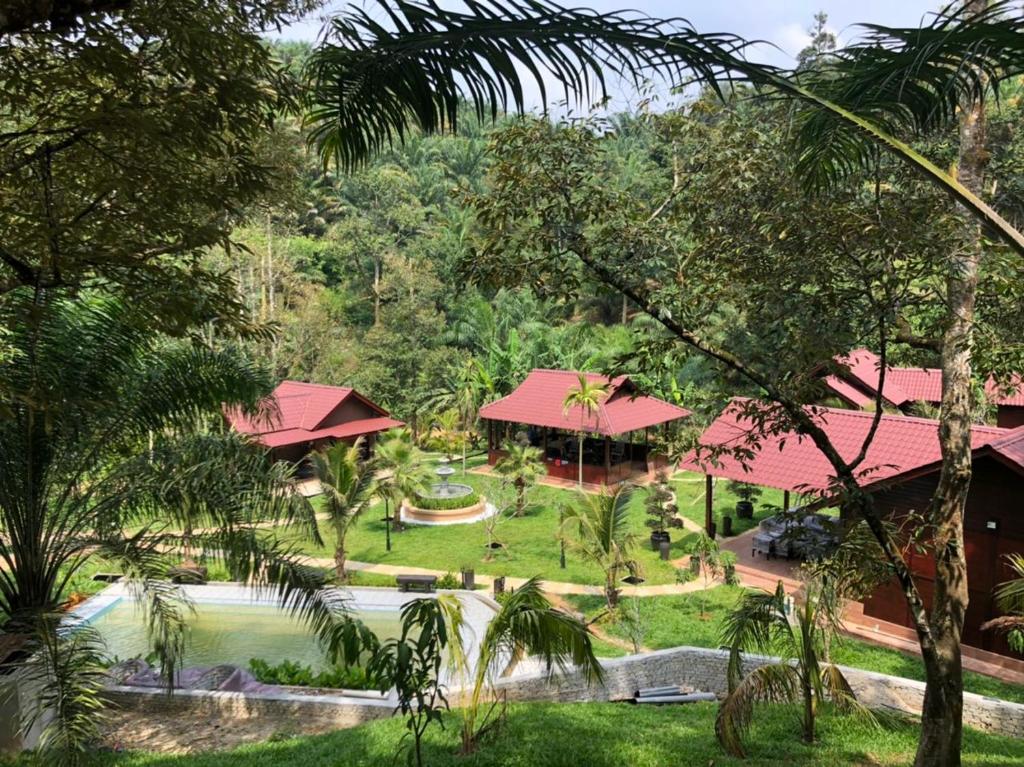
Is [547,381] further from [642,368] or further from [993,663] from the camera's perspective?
[642,368]

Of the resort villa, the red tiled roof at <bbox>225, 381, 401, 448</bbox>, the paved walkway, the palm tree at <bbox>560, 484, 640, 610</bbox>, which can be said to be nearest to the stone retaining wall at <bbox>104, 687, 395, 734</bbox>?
the paved walkway

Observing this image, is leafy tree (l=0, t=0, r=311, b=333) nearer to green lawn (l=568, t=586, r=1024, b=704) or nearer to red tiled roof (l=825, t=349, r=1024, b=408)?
green lawn (l=568, t=586, r=1024, b=704)

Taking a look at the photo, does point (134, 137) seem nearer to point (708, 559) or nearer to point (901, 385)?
point (708, 559)

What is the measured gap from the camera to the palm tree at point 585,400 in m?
19.1

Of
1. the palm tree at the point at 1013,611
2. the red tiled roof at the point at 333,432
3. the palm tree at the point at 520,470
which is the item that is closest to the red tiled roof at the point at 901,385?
the palm tree at the point at 520,470

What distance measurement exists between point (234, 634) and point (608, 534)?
258 inches

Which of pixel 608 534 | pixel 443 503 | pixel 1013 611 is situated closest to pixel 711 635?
pixel 608 534

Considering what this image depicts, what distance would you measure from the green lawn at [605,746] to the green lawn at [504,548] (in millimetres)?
5814

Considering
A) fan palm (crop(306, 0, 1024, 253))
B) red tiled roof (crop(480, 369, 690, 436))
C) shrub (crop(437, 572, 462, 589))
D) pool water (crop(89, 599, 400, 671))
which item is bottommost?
pool water (crop(89, 599, 400, 671))

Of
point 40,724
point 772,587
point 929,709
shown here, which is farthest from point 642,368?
point 772,587

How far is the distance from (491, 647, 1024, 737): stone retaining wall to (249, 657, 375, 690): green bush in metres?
2.02

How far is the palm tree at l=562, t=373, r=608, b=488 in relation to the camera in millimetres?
19125

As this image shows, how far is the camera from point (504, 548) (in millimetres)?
15328

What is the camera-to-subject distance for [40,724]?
273 inches
